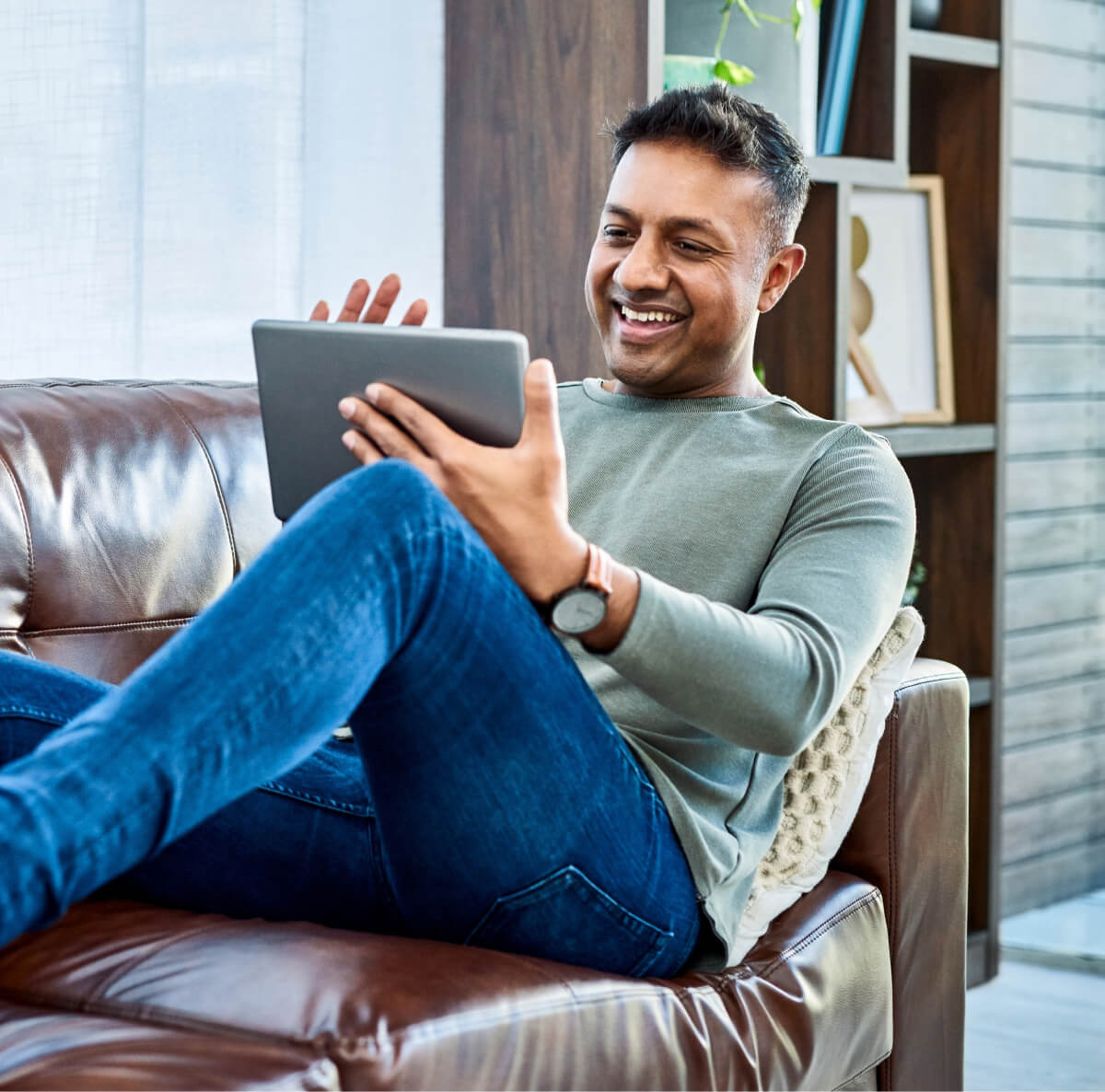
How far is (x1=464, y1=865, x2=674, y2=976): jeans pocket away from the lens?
3.88 feet

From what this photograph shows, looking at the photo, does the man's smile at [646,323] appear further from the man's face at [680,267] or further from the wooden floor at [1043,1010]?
the wooden floor at [1043,1010]

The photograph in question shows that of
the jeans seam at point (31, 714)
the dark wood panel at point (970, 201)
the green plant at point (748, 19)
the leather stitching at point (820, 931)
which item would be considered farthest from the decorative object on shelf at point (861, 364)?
the jeans seam at point (31, 714)

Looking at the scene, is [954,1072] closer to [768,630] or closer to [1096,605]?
[768,630]

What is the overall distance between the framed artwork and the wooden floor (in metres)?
0.91

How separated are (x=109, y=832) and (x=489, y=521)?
14.7 inches

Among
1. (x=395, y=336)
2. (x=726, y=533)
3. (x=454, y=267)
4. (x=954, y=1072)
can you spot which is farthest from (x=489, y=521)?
(x=454, y=267)

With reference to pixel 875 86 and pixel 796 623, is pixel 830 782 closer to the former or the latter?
pixel 796 623

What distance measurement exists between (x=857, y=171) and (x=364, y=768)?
4.64 feet

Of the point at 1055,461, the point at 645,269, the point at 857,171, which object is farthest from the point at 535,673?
the point at 1055,461

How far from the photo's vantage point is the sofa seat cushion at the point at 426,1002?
39.9 inches

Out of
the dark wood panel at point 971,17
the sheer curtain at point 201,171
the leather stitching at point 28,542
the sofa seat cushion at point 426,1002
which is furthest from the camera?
the dark wood panel at point 971,17

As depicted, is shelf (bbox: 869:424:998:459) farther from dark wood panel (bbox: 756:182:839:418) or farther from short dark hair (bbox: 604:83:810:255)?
short dark hair (bbox: 604:83:810:255)

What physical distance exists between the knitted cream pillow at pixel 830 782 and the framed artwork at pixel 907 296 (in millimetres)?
1108

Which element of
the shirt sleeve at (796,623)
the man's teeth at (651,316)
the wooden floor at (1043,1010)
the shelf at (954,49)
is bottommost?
the wooden floor at (1043,1010)
